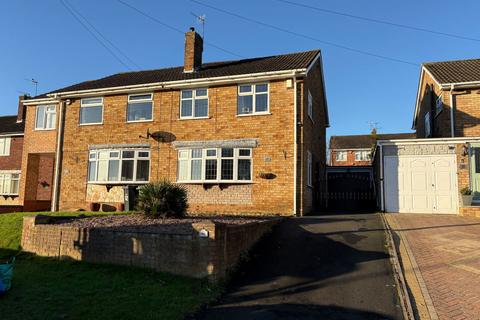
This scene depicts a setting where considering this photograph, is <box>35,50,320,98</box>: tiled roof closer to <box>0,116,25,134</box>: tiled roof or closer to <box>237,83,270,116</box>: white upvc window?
<box>237,83,270,116</box>: white upvc window

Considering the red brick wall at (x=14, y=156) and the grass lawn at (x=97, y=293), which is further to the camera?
the red brick wall at (x=14, y=156)

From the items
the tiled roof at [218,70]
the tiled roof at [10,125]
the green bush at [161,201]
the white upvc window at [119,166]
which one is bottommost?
the green bush at [161,201]

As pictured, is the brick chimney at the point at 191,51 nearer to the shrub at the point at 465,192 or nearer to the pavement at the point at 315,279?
the pavement at the point at 315,279

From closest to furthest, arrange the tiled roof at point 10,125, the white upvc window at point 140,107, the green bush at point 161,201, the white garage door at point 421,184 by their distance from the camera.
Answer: the green bush at point 161,201 < the white garage door at point 421,184 < the white upvc window at point 140,107 < the tiled roof at point 10,125

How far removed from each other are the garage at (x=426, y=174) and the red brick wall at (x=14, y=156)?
25.1 metres

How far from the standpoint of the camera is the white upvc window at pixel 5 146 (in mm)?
29141

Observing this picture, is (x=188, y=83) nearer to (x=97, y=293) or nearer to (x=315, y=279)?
(x=315, y=279)

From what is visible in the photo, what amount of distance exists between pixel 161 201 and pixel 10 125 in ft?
84.7

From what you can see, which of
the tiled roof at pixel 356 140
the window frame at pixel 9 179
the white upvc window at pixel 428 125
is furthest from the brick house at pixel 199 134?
the tiled roof at pixel 356 140

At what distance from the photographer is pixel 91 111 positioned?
19906 mm

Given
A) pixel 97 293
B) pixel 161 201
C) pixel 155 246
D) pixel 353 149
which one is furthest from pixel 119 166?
pixel 353 149

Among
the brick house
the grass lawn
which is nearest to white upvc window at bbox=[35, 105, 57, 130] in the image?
the brick house

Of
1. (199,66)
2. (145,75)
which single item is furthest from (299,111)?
(145,75)

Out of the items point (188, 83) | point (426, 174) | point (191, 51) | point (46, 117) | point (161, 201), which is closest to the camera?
point (161, 201)
